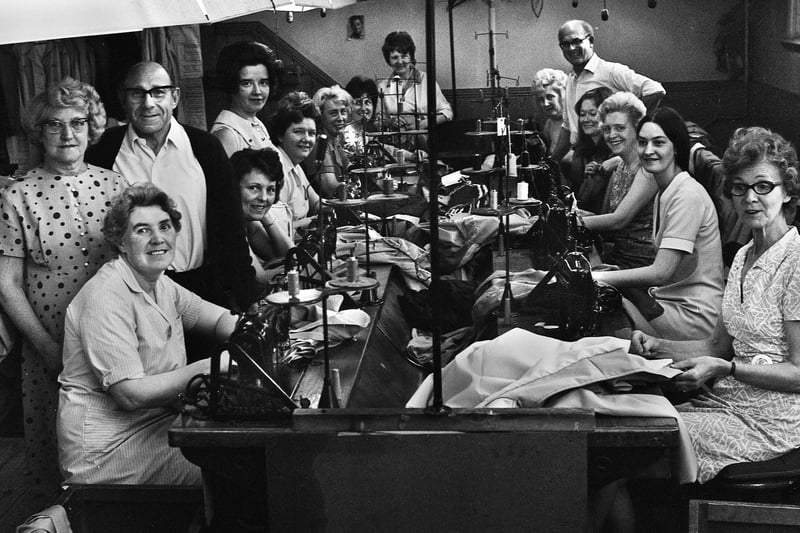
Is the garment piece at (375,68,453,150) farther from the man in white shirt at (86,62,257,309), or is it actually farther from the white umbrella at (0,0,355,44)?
the man in white shirt at (86,62,257,309)

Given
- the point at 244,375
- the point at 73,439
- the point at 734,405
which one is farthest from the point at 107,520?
the point at 734,405

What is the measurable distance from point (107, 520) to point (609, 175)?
4225 mm

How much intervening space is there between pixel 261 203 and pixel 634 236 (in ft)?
6.30

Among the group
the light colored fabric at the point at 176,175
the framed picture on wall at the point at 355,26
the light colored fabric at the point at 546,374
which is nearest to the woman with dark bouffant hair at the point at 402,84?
the framed picture on wall at the point at 355,26

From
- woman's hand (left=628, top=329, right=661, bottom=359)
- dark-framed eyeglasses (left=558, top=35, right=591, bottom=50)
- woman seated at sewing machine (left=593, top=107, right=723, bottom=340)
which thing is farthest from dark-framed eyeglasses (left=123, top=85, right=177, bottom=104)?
dark-framed eyeglasses (left=558, top=35, right=591, bottom=50)

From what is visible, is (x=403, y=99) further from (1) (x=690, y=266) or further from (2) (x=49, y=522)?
(2) (x=49, y=522)

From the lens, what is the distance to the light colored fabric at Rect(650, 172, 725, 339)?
4250mm

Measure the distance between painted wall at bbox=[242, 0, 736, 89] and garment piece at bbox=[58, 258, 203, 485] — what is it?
9.15 meters

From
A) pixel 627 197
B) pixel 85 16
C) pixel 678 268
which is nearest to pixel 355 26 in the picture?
pixel 627 197

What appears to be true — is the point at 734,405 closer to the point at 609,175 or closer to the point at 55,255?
the point at 55,255

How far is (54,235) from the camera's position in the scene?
3.70m

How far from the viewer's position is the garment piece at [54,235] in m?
3.68

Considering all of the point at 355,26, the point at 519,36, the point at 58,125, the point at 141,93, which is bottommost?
the point at 58,125

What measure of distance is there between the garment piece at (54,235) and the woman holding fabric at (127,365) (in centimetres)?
31
